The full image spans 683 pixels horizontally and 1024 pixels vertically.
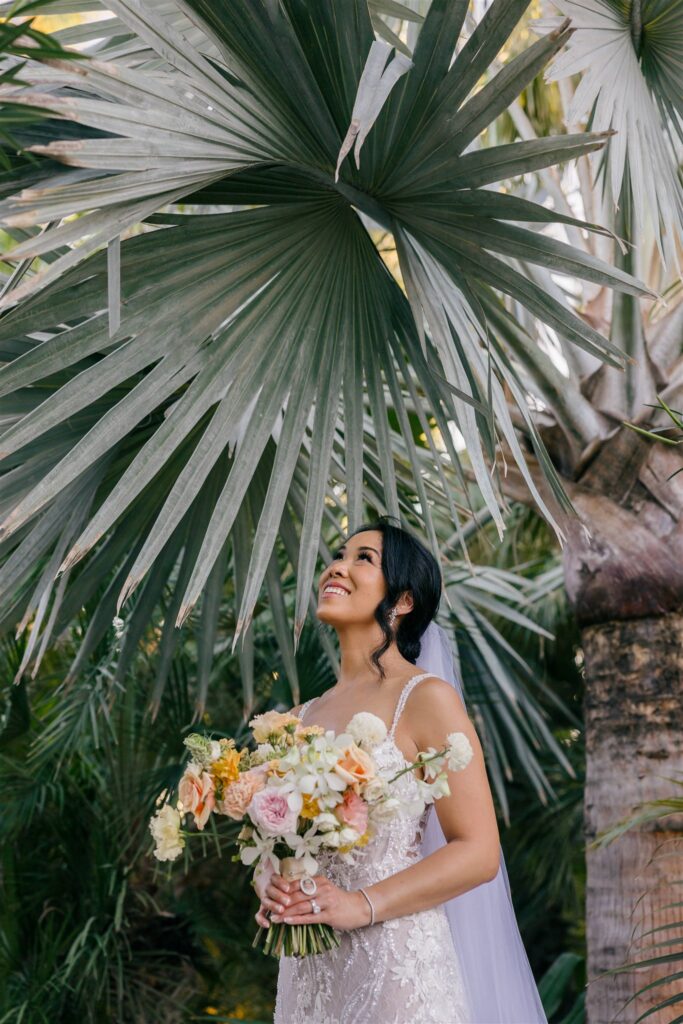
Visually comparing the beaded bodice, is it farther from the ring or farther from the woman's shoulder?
the ring

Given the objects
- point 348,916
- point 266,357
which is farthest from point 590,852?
point 266,357

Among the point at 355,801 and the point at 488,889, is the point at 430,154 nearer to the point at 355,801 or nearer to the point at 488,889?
the point at 355,801

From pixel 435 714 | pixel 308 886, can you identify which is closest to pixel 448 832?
pixel 435 714

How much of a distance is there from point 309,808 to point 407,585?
880 mm

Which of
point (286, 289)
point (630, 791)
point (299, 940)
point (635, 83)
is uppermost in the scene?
point (635, 83)

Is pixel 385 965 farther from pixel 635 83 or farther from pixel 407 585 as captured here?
pixel 635 83

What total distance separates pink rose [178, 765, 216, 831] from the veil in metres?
0.69

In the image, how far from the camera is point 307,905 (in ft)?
8.06

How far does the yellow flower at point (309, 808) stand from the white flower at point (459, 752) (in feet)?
1.04

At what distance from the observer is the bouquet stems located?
247 cm

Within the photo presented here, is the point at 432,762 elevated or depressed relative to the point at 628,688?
elevated

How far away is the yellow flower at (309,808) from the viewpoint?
2.32 meters

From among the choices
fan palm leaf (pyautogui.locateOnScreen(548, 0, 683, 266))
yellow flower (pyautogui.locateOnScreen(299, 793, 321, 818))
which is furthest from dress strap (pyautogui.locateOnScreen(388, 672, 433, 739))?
fan palm leaf (pyautogui.locateOnScreen(548, 0, 683, 266))

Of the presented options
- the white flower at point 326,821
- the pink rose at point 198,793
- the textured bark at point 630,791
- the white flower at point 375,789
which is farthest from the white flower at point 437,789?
the textured bark at point 630,791
